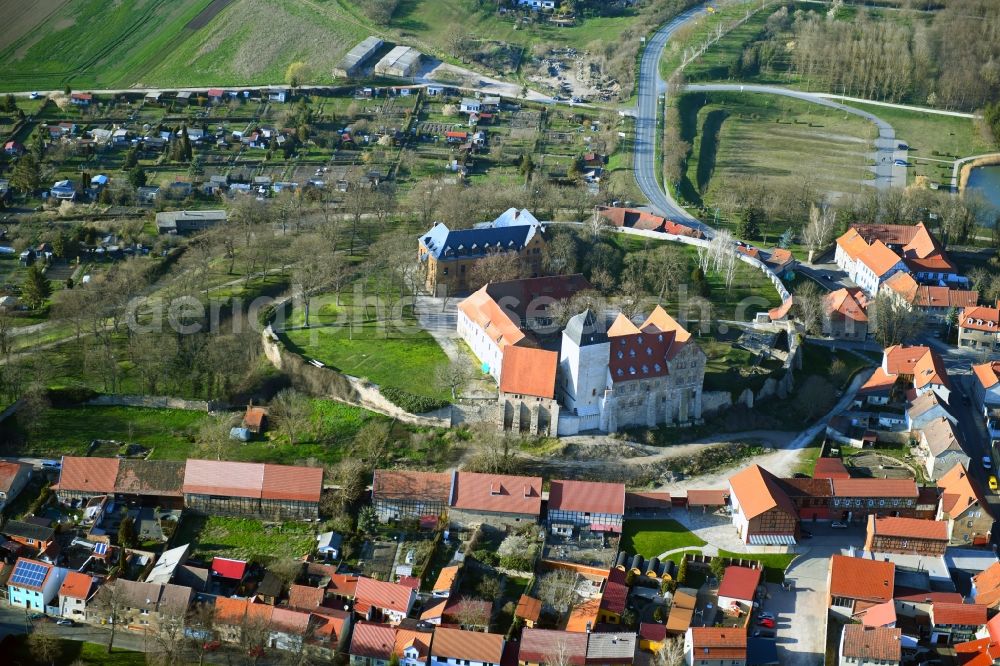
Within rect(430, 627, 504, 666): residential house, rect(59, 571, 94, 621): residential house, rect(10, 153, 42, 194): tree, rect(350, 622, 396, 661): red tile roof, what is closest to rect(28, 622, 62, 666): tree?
rect(59, 571, 94, 621): residential house

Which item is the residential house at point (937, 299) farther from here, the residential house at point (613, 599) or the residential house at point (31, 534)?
the residential house at point (31, 534)

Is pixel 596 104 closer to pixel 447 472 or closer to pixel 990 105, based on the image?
pixel 990 105

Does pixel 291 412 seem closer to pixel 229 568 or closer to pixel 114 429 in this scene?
pixel 114 429

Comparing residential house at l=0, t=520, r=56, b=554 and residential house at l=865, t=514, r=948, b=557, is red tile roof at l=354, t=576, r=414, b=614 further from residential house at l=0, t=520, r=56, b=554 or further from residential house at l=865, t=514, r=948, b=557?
residential house at l=865, t=514, r=948, b=557

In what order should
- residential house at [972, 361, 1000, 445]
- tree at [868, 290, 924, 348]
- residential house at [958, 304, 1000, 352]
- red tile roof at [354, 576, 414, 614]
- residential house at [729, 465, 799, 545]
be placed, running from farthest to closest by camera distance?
residential house at [958, 304, 1000, 352] < tree at [868, 290, 924, 348] < residential house at [972, 361, 1000, 445] < residential house at [729, 465, 799, 545] < red tile roof at [354, 576, 414, 614]

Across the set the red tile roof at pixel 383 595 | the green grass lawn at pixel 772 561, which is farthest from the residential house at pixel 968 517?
the red tile roof at pixel 383 595

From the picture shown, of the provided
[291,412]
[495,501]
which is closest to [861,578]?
[495,501]
